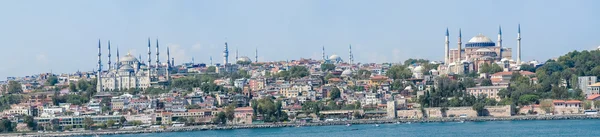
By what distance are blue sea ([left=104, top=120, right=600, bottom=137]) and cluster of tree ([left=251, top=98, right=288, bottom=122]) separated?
1996 millimetres

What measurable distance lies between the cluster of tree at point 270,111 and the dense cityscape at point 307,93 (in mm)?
37

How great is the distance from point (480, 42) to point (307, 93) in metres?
10.8

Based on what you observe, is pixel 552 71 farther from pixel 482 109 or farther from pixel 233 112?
pixel 233 112

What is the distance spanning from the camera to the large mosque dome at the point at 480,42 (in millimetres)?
51625

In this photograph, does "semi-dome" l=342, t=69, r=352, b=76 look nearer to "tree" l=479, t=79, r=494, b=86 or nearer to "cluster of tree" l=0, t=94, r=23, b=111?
"tree" l=479, t=79, r=494, b=86

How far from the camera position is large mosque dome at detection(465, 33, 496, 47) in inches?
2032

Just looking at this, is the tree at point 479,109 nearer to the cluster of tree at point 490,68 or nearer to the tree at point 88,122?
the cluster of tree at point 490,68

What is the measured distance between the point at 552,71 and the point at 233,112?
478 inches

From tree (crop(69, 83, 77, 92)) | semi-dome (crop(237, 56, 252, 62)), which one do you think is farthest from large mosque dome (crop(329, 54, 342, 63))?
tree (crop(69, 83, 77, 92))

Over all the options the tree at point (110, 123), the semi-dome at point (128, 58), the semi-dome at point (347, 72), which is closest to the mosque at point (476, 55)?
the semi-dome at point (347, 72)

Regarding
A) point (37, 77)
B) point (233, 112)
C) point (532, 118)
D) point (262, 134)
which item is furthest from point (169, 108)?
point (37, 77)

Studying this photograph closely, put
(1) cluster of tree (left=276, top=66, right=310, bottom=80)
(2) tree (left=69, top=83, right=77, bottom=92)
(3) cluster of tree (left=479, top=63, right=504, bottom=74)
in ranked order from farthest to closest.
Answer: (1) cluster of tree (left=276, top=66, right=310, bottom=80) → (2) tree (left=69, top=83, right=77, bottom=92) → (3) cluster of tree (left=479, top=63, right=504, bottom=74)

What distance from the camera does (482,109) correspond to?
1460 inches

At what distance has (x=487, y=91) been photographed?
1602 inches
